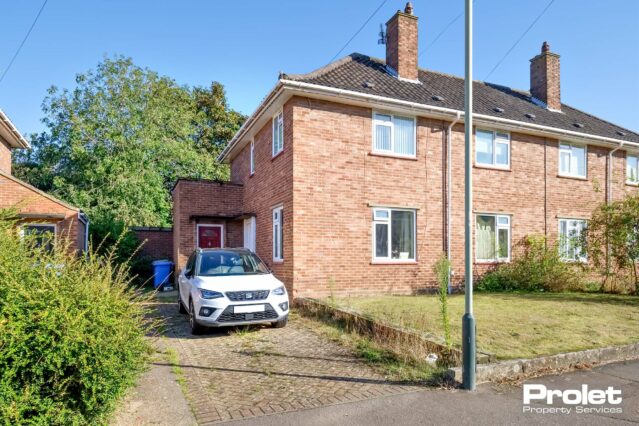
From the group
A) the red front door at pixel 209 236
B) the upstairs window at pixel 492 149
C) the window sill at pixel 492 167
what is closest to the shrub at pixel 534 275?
the window sill at pixel 492 167

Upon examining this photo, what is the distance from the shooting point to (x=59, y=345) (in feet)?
11.1

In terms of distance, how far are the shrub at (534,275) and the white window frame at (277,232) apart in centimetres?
638

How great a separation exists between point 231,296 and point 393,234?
6.13 m

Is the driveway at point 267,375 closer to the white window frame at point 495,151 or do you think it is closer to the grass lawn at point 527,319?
the grass lawn at point 527,319

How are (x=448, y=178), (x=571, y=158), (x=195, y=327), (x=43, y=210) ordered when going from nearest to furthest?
(x=195, y=327), (x=448, y=178), (x=43, y=210), (x=571, y=158)

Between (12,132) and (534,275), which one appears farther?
(12,132)

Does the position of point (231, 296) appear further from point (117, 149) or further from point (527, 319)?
point (117, 149)

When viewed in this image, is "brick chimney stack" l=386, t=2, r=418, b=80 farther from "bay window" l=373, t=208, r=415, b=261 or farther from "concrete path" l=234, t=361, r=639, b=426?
"concrete path" l=234, t=361, r=639, b=426

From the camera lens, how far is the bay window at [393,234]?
482 inches

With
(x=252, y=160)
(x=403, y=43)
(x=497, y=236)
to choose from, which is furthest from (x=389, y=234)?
(x=403, y=43)

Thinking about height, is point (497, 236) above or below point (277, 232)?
below

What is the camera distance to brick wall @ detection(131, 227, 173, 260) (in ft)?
68.8

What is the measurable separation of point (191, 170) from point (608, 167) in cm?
2446

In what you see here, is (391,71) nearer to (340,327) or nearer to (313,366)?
(340,327)
